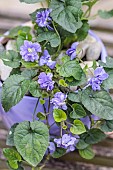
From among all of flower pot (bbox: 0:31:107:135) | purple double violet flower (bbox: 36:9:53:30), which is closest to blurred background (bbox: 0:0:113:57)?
flower pot (bbox: 0:31:107:135)

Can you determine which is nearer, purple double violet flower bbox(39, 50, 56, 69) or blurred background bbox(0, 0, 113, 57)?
purple double violet flower bbox(39, 50, 56, 69)

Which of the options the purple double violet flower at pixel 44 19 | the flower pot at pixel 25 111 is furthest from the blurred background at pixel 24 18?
the purple double violet flower at pixel 44 19

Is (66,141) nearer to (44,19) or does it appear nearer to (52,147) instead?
A: (52,147)

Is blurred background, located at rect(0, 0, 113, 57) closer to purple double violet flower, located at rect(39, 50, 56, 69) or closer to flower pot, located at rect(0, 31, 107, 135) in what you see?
flower pot, located at rect(0, 31, 107, 135)

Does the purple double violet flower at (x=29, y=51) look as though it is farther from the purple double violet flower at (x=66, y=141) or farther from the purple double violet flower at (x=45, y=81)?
the purple double violet flower at (x=66, y=141)

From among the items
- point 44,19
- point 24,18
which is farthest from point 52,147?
point 24,18

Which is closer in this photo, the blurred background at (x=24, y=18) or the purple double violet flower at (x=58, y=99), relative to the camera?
the purple double violet flower at (x=58, y=99)

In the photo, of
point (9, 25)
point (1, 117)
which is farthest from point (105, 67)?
point (9, 25)

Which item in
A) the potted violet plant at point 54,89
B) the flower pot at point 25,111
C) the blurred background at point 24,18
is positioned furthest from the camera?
the blurred background at point 24,18
